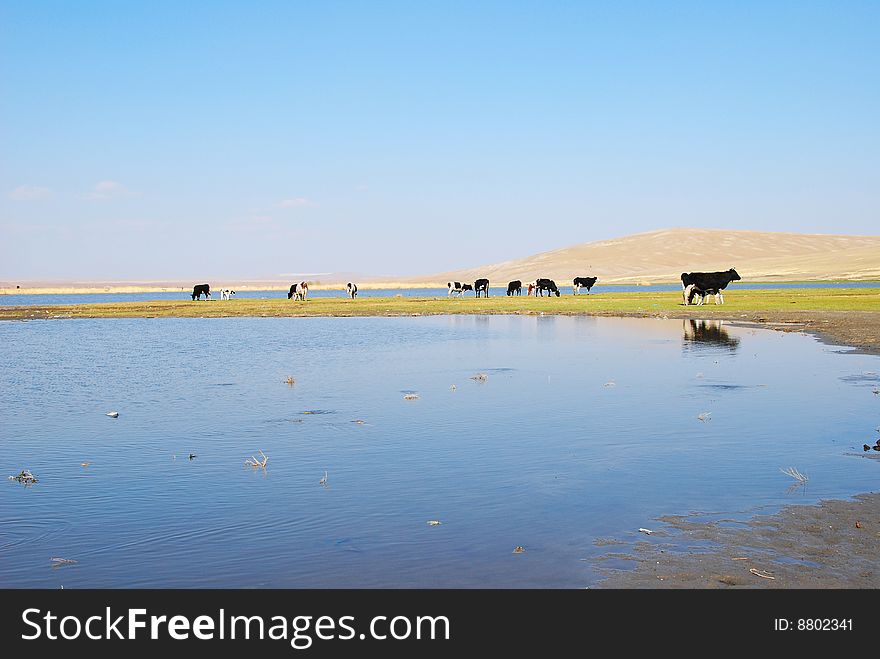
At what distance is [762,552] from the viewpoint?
A: 857 centimetres

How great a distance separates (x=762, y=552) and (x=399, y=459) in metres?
6.14

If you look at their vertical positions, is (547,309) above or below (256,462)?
above

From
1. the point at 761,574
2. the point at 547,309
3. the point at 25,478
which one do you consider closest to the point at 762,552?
the point at 761,574

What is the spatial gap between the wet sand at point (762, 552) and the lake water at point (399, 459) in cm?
38

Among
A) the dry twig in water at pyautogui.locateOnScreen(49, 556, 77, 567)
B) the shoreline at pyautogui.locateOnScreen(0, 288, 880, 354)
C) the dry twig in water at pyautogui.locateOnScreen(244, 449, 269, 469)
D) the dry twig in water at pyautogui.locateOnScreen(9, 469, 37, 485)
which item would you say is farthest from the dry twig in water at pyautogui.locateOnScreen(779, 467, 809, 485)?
the shoreline at pyautogui.locateOnScreen(0, 288, 880, 354)

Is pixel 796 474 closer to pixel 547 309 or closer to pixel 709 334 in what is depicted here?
pixel 709 334

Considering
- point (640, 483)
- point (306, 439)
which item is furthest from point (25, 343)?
point (640, 483)

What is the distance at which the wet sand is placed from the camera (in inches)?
307

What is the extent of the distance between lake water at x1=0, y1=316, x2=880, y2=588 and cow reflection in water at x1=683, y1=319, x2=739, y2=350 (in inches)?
129

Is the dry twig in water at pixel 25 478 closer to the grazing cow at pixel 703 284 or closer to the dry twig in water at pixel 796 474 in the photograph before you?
the dry twig in water at pixel 796 474

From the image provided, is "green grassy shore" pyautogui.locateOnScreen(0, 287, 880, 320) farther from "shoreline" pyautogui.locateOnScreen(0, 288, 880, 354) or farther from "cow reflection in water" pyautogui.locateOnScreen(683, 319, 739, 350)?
"cow reflection in water" pyautogui.locateOnScreen(683, 319, 739, 350)

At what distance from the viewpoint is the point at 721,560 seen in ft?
27.4

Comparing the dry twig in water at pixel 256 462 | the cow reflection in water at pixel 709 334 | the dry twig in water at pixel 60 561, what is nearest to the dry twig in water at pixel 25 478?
the dry twig in water at pixel 256 462

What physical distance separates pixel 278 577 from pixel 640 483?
548 cm
